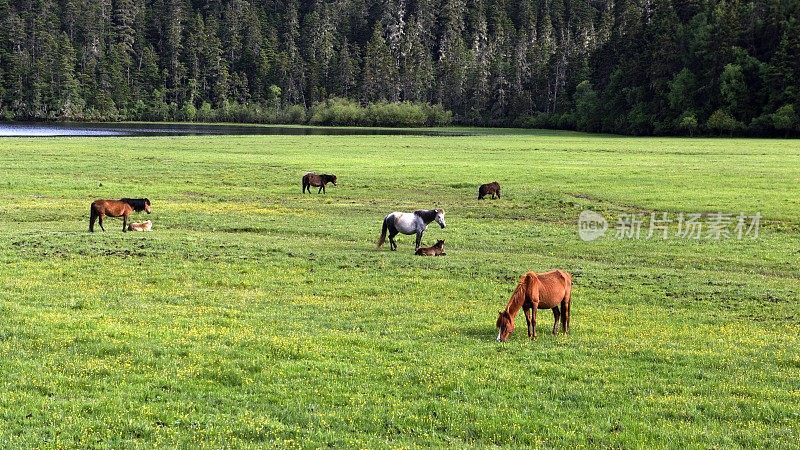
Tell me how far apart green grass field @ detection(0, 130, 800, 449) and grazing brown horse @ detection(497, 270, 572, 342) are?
448 millimetres

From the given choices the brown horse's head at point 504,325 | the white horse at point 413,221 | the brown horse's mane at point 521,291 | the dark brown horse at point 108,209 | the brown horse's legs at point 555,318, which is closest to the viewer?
the brown horse's mane at point 521,291

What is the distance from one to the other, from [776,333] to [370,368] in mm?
9270

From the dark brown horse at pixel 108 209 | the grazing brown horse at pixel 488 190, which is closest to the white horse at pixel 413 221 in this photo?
the dark brown horse at pixel 108 209

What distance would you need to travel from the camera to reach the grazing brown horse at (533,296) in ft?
48.0

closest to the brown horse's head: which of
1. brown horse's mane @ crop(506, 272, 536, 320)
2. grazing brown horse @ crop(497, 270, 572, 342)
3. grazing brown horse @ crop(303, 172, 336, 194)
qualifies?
grazing brown horse @ crop(497, 270, 572, 342)

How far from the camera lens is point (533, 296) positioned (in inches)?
578

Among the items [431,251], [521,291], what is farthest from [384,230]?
[521,291]

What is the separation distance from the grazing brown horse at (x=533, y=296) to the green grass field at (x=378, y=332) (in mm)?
448

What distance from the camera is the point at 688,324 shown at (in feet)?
56.6

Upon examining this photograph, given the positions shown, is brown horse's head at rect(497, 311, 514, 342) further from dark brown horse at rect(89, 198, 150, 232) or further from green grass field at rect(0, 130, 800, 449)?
dark brown horse at rect(89, 198, 150, 232)

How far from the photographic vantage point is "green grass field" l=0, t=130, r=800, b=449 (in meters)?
10.4

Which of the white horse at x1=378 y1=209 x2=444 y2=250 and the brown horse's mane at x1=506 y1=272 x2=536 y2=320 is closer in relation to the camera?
the brown horse's mane at x1=506 y1=272 x2=536 y2=320

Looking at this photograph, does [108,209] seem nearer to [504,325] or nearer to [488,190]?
[504,325]

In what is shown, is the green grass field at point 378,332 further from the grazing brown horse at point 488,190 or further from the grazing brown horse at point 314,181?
the grazing brown horse at point 314,181
